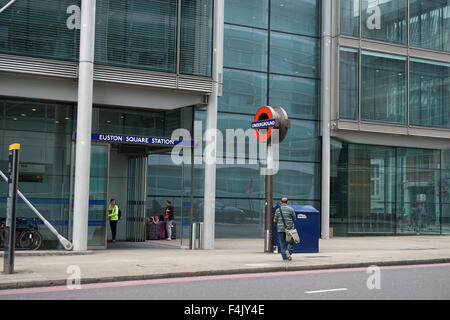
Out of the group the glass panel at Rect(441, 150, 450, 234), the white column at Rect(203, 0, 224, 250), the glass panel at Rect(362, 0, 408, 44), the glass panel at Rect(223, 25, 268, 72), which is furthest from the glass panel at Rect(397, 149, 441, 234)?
the white column at Rect(203, 0, 224, 250)

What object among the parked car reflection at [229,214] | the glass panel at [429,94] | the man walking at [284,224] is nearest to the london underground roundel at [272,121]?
the man walking at [284,224]

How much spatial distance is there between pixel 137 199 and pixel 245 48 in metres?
8.24

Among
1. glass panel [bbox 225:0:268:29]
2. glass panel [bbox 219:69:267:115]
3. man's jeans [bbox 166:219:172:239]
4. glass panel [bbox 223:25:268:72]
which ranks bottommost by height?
man's jeans [bbox 166:219:172:239]

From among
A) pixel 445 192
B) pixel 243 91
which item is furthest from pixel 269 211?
pixel 445 192

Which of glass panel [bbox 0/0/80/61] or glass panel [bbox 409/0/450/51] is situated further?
glass panel [bbox 409/0/450/51]

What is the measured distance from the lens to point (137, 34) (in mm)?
19938

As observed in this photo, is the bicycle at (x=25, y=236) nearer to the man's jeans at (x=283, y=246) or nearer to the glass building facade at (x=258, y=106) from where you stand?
the glass building facade at (x=258, y=106)

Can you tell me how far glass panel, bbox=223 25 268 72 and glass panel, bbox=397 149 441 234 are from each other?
330 inches

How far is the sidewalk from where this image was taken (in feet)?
40.9

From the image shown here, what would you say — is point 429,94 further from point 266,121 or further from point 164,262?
point 164,262

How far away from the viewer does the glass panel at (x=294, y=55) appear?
27894 mm

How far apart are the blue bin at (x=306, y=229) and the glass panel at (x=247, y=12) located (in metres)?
Answer: 10.8

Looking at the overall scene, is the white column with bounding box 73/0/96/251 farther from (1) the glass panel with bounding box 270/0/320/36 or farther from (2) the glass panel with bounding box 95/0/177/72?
(1) the glass panel with bounding box 270/0/320/36
